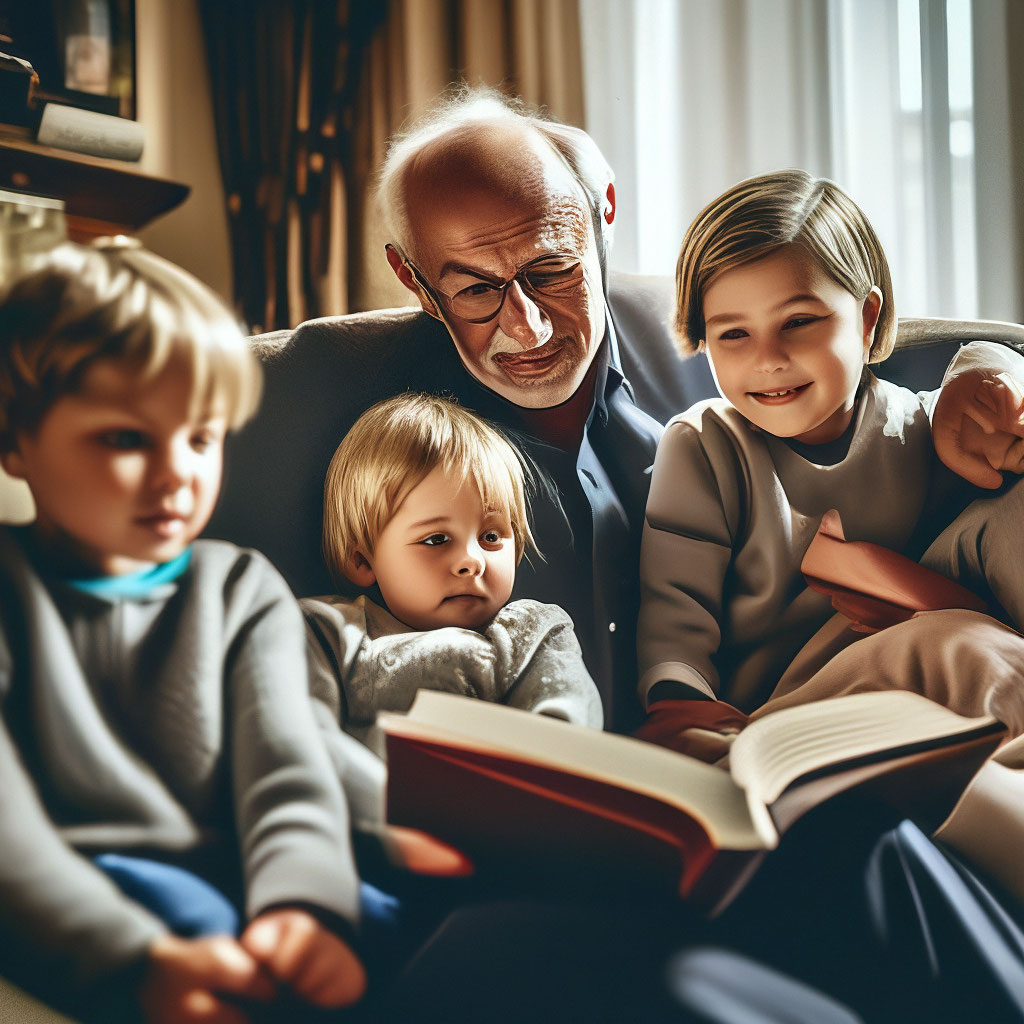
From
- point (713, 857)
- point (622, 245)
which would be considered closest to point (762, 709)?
point (713, 857)

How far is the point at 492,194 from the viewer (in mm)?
911

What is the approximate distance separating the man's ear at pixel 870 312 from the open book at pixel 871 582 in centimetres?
19

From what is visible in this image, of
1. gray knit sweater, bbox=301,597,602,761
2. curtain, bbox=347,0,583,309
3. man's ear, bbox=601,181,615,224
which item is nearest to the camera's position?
gray knit sweater, bbox=301,597,602,761

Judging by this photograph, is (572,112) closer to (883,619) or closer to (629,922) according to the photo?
(883,619)

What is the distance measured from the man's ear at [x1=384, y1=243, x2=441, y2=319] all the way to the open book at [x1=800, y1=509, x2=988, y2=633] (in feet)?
1.45

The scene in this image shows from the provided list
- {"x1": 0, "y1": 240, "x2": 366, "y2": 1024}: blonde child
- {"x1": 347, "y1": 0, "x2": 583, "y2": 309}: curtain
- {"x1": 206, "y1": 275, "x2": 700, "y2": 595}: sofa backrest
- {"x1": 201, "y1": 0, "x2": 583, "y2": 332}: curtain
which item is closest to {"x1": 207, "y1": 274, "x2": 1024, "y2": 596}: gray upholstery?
{"x1": 206, "y1": 275, "x2": 700, "y2": 595}: sofa backrest

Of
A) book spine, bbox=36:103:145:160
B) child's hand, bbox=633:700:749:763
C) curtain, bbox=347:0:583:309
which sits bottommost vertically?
child's hand, bbox=633:700:749:763

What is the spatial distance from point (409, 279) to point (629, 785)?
0.59 m

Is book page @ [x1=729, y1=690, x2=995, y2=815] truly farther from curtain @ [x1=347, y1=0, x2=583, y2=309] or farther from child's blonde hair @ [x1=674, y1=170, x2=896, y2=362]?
curtain @ [x1=347, y1=0, x2=583, y2=309]

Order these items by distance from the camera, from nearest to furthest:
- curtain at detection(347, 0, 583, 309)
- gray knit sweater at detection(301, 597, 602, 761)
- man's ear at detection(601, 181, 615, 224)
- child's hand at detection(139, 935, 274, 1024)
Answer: child's hand at detection(139, 935, 274, 1024)
gray knit sweater at detection(301, 597, 602, 761)
man's ear at detection(601, 181, 615, 224)
curtain at detection(347, 0, 583, 309)

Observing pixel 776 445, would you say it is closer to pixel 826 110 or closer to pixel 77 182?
pixel 77 182

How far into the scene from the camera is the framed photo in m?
1.01

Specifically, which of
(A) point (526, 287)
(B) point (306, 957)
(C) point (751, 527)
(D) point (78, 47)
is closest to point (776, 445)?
(C) point (751, 527)

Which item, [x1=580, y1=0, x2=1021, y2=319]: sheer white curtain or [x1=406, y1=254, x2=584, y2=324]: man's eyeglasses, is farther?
[x1=580, y1=0, x2=1021, y2=319]: sheer white curtain
